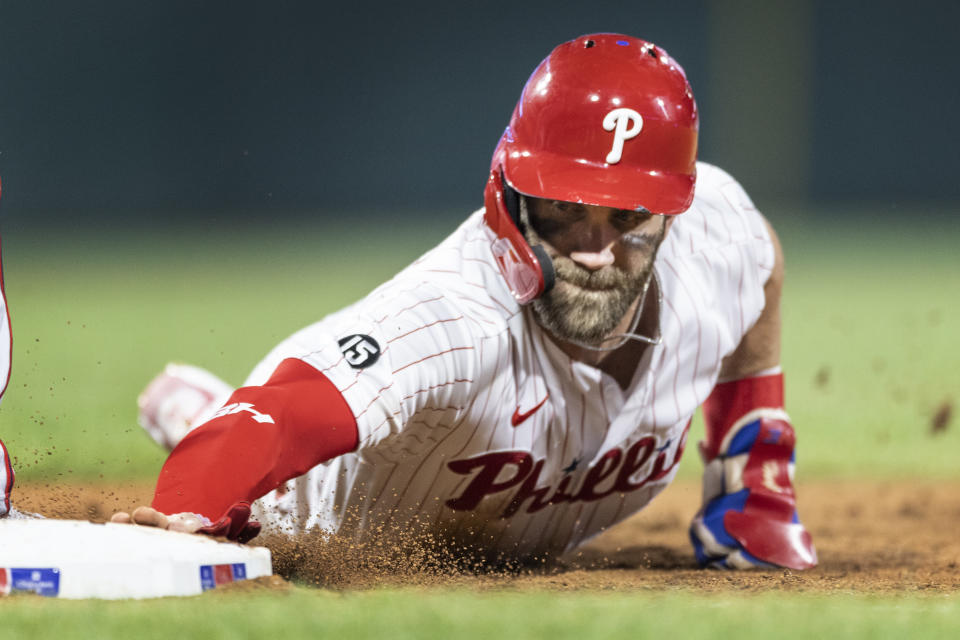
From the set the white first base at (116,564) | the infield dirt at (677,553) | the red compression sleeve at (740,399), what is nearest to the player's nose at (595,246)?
the infield dirt at (677,553)

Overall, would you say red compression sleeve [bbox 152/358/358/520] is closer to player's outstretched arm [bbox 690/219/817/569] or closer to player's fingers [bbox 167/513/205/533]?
player's fingers [bbox 167/513/205/533]

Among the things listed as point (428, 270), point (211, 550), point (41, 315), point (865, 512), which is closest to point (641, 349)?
point (428, 270)

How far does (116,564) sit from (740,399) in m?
2.09

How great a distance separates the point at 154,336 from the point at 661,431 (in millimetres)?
5950

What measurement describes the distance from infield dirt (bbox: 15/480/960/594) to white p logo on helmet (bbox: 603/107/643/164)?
95 cm

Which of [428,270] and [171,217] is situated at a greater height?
[428,270]

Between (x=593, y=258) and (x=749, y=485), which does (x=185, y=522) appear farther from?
(x=749, y=485)

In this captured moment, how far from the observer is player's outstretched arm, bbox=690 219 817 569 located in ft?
10.9

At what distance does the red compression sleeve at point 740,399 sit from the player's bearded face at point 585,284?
0.85m

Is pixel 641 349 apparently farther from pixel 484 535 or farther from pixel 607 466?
pixel 484 535

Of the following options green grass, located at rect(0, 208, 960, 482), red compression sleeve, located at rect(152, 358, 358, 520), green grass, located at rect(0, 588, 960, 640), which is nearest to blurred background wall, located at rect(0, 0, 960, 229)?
green grass, located at rect(0, 208, 960, 482)

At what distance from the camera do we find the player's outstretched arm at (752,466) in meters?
3.33

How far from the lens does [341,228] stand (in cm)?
1602

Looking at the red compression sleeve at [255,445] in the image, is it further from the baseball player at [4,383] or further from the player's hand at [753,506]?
the player's hand at [753,506]
